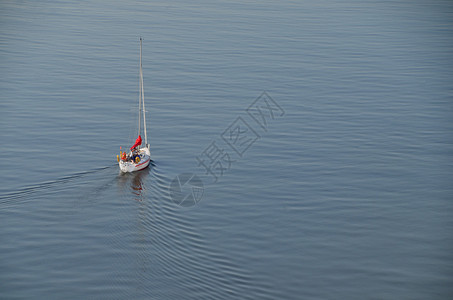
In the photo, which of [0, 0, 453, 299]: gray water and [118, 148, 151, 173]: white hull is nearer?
[0, 0, 453, 299]: gray water

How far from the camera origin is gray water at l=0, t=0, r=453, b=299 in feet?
143

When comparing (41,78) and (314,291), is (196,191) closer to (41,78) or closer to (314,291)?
(314,291)

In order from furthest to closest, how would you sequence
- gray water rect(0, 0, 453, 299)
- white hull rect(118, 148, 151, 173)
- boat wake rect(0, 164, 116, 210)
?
1. white hull rect(118, 148, 151, 173)
2. boat wake rect(0, 164, 116, 210)
3. gray water rect(0, 0, 453, 299)

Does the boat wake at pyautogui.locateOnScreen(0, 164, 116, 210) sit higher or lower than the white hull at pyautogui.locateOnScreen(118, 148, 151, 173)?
lower

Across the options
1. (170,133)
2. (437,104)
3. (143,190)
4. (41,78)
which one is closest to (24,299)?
(143,190)

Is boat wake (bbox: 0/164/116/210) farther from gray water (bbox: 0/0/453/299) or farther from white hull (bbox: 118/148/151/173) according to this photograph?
white hull (bbox: 118/148/151/173)

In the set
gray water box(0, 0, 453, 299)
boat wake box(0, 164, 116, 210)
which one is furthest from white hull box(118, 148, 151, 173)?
boat wake box(0, 164, 116, 210)

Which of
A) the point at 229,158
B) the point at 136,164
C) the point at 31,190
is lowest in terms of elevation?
the point at 31,190

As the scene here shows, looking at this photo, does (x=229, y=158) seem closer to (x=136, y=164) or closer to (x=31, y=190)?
(x=136, y=164)

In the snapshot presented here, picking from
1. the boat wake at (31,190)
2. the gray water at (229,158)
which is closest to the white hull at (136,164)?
the gray water at (229,158)

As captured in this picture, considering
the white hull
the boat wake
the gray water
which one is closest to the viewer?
A: the gray water

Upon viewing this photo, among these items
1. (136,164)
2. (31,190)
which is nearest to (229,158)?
(136,164)

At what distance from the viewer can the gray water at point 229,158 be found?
143ft

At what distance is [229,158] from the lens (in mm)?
Result: 64062
